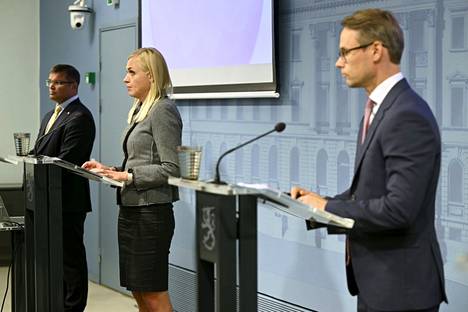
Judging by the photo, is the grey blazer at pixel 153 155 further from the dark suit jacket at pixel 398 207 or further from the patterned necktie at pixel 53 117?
the dark suit jacket at pixel 398 207

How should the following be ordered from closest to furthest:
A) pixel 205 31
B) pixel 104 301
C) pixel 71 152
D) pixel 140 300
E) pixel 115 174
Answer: pixel 115 174 → pixel 140 300 → pixel 71 152 → pixel 205 31 → pixel 104 301

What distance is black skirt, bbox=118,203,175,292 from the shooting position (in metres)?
3.26

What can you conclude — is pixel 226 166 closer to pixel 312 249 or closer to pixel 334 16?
pixel 312 249

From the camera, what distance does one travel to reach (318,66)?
142 inches

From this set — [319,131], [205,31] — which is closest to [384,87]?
[319,131]

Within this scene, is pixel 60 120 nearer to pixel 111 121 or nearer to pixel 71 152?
pixel 71 152

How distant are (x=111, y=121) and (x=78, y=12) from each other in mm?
957

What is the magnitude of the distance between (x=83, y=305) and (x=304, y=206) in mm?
2608

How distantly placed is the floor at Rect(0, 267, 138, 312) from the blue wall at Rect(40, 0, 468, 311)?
693mm

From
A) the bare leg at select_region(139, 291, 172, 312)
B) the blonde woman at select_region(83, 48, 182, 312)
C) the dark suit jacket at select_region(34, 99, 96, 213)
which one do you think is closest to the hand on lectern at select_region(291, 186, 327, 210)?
the blonde woman at select_region(83, 48, 182, 312)

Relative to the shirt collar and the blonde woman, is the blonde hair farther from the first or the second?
the shirt collar

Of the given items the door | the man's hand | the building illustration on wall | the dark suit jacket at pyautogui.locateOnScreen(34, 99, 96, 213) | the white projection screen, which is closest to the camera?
the building illustration on wall

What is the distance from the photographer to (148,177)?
3.19m

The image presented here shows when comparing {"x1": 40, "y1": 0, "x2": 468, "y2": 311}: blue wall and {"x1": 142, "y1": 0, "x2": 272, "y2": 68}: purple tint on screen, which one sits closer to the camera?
{"x1": 40, "y1": 0, "x2": 468, "y2": 311}: blue wall
